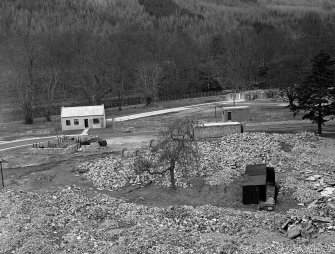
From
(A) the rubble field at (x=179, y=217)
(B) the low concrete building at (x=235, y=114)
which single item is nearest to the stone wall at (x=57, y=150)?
(A) the rubble field at (x=179, y=217)

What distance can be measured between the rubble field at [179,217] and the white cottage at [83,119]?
2514 cm

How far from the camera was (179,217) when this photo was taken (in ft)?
87.9

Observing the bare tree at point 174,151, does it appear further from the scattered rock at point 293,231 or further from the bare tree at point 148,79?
the bare tree at point 148,79

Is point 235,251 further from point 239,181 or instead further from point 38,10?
point 38,10

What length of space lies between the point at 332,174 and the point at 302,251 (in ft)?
45.8

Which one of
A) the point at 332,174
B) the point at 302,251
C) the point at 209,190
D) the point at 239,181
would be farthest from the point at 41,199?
the point at 332,174

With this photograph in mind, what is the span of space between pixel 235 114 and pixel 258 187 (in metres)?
29.3

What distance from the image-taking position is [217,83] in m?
108

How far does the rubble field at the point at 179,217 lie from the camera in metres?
23.0

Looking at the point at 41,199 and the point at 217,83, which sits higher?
the point at 217,83

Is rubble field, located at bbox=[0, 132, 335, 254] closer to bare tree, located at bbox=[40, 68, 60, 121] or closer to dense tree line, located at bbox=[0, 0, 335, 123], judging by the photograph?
dense tree line, located at bbox=[0, 0, 335, 123]

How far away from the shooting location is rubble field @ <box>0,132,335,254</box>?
23000 millimetres

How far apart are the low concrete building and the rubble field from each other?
59.7ft

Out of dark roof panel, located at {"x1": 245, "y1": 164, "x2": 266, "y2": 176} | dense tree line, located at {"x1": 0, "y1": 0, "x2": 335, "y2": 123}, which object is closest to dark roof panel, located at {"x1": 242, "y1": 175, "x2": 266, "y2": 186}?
dark roof panel, located at {"x1": 245, "y1": 164, "x2": 266, "y2": 176}
